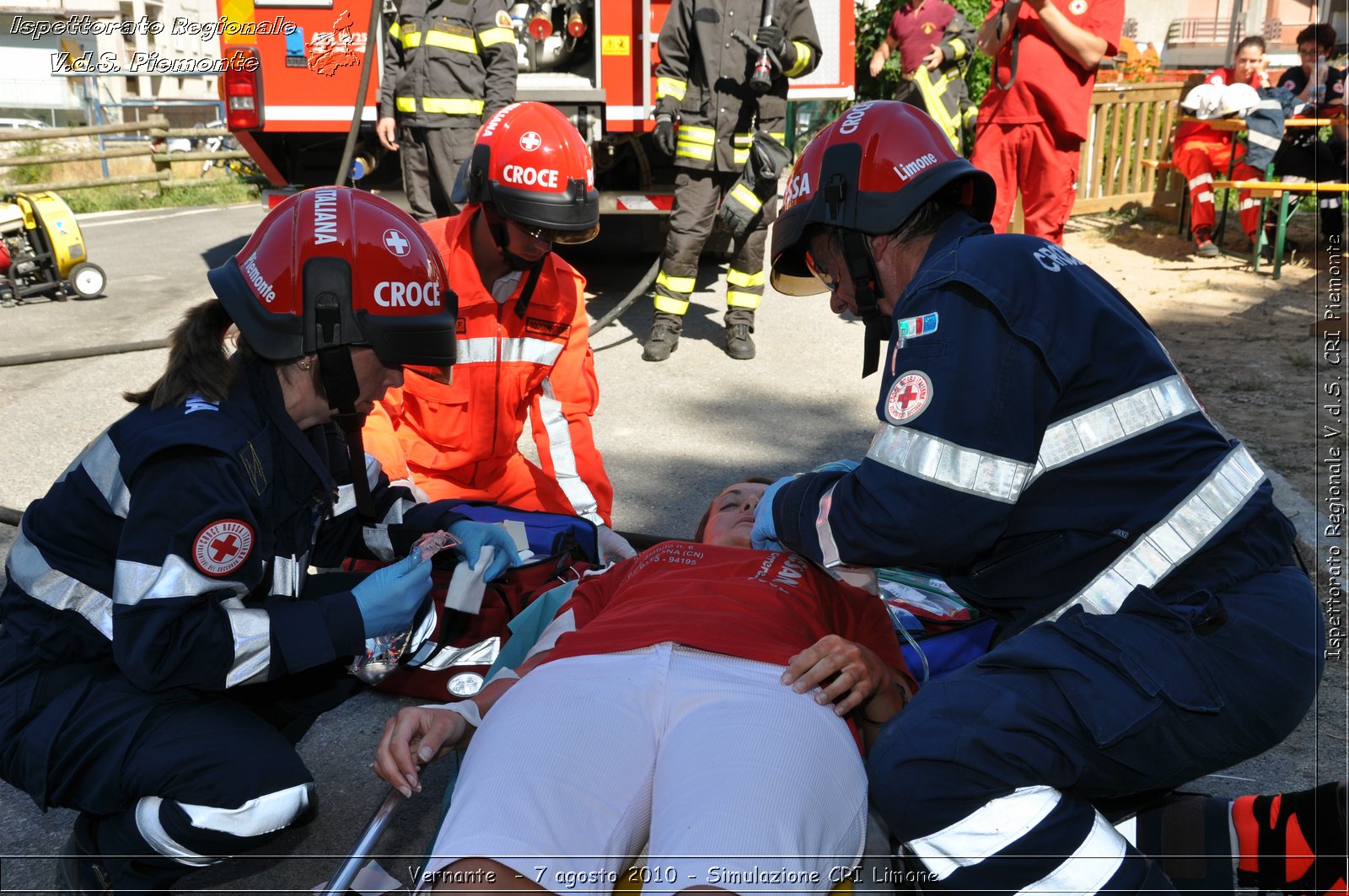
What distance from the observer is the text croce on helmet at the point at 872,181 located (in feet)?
7.45

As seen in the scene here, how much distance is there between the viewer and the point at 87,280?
863 centimetres

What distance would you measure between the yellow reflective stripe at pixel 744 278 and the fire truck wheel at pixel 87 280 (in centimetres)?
522

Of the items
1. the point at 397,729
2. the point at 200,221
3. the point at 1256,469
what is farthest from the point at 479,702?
the point at 200,221

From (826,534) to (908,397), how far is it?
34cm

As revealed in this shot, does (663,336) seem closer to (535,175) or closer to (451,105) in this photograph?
(451,105)

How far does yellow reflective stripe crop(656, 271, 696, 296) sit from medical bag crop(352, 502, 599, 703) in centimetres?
352

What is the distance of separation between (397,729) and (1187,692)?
4.82 ft

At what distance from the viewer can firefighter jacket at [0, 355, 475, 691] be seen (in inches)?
79.9

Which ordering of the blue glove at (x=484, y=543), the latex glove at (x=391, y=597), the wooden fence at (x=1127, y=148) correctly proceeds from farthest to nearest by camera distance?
the wooden fence at (x=1127, y=148) < the blue glove at (x=484, y=543) < the latex glove at (x=391, y=597)

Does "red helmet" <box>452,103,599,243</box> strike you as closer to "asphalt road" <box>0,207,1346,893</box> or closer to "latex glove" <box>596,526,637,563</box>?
"latex glove" <box>596,526,637,563</box>

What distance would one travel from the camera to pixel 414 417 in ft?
12.7

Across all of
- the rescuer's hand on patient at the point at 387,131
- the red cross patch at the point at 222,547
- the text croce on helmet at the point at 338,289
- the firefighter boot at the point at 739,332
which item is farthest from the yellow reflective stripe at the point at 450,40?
the red cross patch at the point at 222,547

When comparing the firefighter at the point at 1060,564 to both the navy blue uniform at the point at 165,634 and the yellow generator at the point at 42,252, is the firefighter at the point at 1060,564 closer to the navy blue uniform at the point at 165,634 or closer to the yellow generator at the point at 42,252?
the navy blue uniform at the point at 165,634

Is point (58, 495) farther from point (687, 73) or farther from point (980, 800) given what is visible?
point (687, 73)
